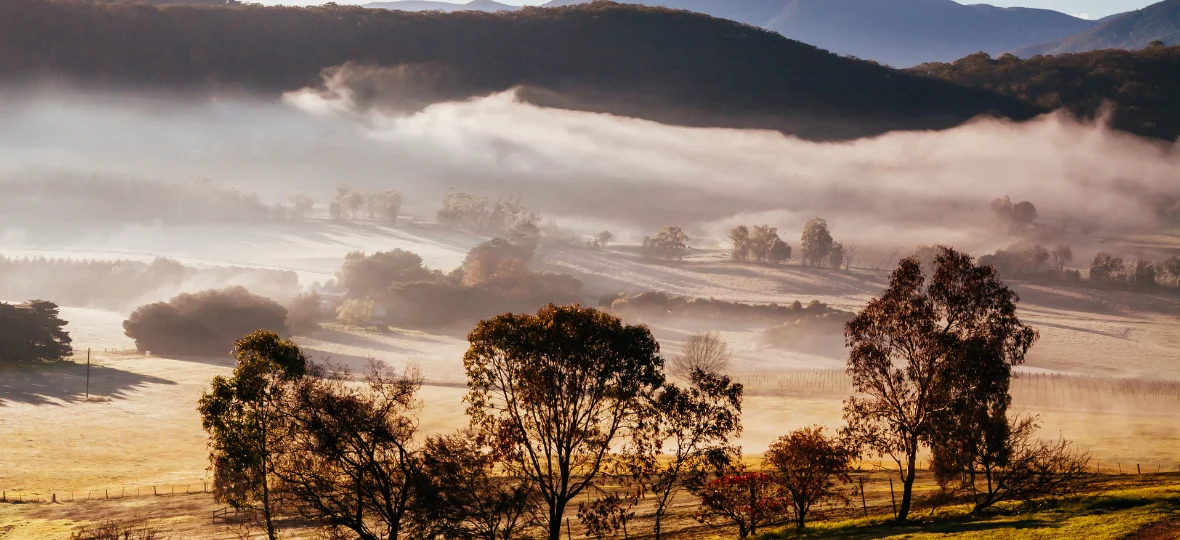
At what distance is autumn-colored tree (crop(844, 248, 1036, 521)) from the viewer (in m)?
56.6

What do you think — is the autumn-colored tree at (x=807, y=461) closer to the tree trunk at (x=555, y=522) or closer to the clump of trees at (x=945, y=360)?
the clump of trees at (x=945, y=360)

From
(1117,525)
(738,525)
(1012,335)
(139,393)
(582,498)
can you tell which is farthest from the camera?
(139,393)

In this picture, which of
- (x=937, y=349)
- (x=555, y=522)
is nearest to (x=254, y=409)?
(x=555, y=522)

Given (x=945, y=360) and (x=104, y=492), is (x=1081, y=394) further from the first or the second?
(x=104, y=492)

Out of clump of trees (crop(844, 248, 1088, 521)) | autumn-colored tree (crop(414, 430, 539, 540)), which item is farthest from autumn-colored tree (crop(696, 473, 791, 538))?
autumn-colored tree (crop(414, 430, 539, 540))

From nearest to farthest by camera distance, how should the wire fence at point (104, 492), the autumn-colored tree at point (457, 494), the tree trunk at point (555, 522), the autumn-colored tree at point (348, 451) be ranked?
the autumn-colored tree at point (348, 451), the autumn-colored tree at point (457, 494), the tree trunk at point (555, 522), the wire fence at point (104, 492)

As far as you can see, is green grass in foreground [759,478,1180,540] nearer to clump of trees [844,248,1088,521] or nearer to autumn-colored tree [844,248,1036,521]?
clump of trees [844,248,1088,521]

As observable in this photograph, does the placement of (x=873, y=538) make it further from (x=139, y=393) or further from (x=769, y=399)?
(x=139, y=393)

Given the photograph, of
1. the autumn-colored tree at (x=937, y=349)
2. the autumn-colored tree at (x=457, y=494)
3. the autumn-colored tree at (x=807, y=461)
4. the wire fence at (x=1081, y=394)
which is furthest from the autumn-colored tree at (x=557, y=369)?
the wire fence at (x=1081, y=394)

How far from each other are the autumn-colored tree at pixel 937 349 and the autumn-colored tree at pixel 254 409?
3764 cm

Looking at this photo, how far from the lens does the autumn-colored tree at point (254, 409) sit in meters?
52.9

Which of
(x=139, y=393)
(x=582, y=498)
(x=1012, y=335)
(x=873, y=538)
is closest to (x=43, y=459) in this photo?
(x=139, y=393)

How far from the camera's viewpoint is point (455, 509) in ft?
164

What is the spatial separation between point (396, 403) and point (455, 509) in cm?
766
